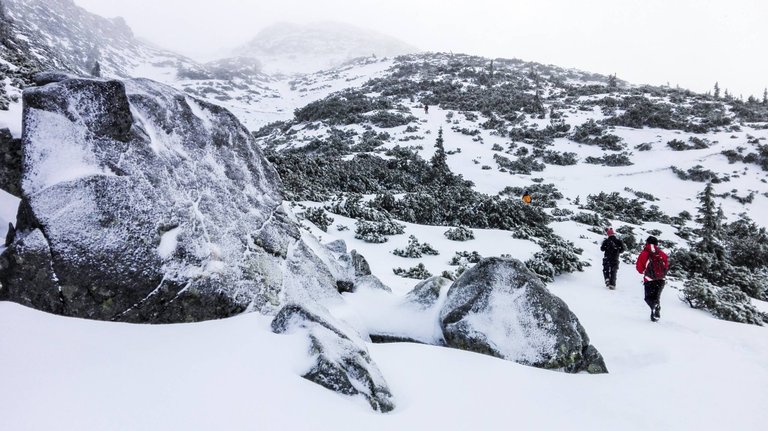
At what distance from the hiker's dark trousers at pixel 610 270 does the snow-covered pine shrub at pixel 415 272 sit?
14.7 ft

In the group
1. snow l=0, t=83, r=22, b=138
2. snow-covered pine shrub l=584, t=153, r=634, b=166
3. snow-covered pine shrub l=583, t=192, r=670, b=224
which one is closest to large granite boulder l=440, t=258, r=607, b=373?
snow l=0, t=83, r=22, b=138

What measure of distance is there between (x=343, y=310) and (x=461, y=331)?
1681 mm

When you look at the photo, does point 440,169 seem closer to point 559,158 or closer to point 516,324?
point 559,158

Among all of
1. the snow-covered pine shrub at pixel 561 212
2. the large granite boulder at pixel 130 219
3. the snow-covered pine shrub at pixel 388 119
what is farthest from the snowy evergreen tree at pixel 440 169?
the large granite boulder at pixel 130 219

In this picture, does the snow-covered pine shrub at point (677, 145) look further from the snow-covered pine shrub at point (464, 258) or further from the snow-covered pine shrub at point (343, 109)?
the snow-covered pine shrub at point (464, 258)

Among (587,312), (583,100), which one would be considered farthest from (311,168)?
(583,100)

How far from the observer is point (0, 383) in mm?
2359

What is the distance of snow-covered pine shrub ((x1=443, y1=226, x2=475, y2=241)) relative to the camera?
42.5ft

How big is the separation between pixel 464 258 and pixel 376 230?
10.2ft

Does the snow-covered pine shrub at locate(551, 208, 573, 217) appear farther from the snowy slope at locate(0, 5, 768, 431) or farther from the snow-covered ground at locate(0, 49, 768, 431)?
the snow-covered ground at locate(0, 49, 768, 431)

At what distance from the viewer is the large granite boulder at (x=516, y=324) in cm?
459

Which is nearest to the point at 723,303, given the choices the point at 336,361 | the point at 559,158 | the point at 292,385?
the point at 336,361

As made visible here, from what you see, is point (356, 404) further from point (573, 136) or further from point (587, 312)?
point (573, 136)

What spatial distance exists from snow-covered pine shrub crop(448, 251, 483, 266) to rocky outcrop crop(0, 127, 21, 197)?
29.3 feet
